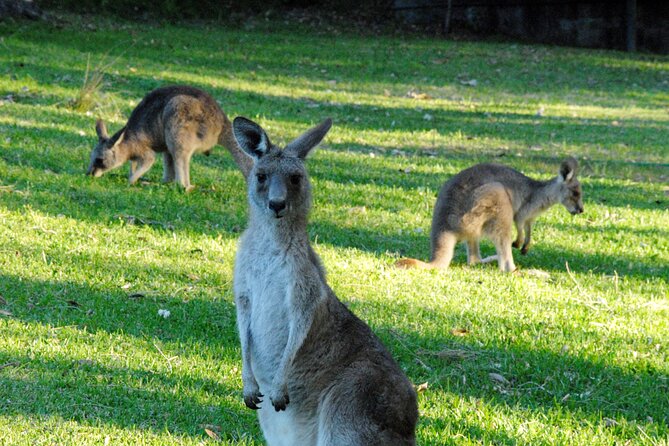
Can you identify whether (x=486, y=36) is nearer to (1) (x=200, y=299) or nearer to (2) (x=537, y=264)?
(2) (x=537, y=264)

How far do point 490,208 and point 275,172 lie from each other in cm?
369

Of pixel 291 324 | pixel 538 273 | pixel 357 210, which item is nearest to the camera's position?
pixel 291 324

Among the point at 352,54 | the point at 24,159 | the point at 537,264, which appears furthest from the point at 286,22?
the point at 537,264

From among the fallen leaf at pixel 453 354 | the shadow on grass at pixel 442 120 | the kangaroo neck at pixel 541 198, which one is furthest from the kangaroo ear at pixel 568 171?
the shadow on grass at pixel 442 120

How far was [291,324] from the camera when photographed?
3.42 metres

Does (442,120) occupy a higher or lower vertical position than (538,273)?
higher

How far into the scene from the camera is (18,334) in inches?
188

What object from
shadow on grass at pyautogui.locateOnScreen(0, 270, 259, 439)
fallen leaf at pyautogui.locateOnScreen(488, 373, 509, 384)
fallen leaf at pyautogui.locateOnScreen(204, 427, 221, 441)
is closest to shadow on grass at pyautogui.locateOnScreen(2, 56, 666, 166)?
shadow on grass at pyautogui.locateOnScreen(0, 270, 259, 439)

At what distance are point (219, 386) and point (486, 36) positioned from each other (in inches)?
735

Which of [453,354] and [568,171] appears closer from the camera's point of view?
[453,354]

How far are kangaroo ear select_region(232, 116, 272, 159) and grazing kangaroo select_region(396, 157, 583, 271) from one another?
306 cm

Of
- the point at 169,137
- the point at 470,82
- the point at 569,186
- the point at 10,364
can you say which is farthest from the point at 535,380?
the point at 470,82

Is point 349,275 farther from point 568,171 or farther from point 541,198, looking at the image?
point 568,171

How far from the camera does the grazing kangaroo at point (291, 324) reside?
3314mm
